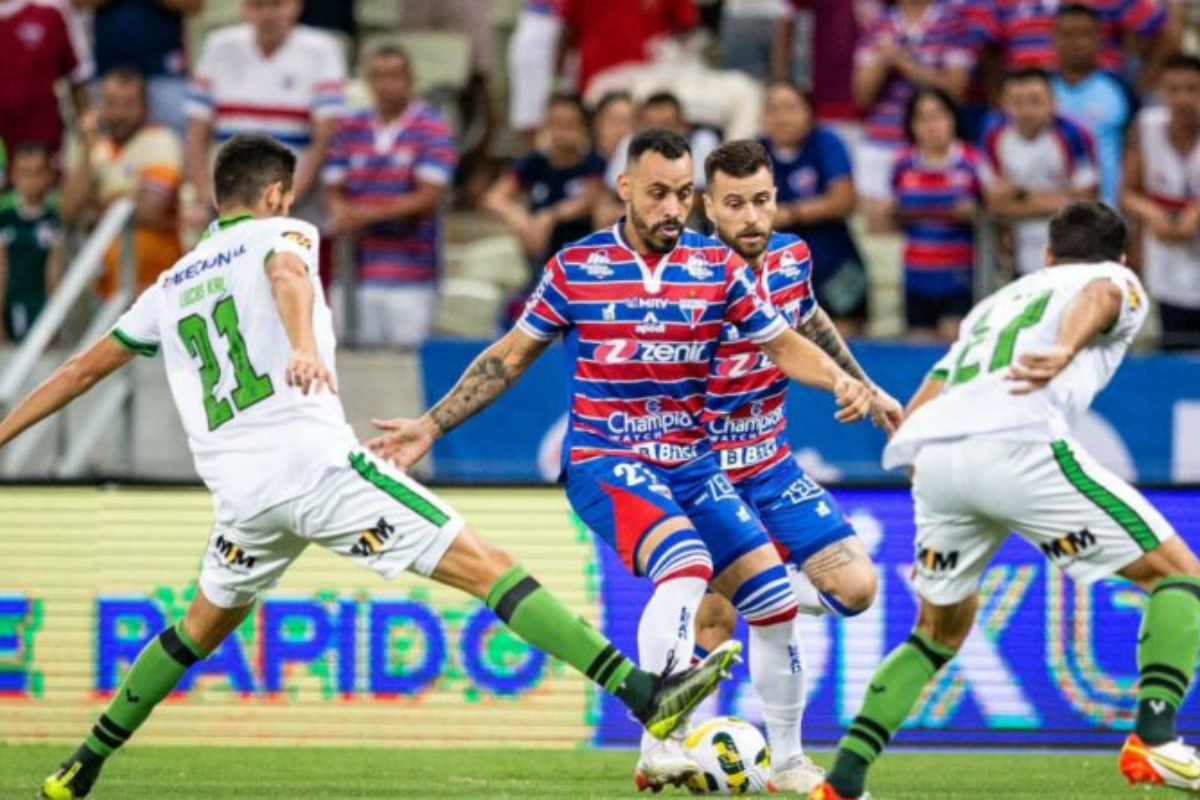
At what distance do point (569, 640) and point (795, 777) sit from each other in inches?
60.8

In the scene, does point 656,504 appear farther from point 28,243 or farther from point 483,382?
point 28,243

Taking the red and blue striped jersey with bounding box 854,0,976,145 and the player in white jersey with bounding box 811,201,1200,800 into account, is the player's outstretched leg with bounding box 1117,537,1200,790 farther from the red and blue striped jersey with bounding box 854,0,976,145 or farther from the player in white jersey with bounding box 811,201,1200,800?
the red and blue striped jersey with bounding box 854,0,976,145

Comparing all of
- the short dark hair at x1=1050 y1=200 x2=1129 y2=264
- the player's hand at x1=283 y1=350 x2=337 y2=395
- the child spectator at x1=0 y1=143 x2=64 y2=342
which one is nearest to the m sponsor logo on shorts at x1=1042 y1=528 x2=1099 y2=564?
the short dark hair at x1=1050 y1=200 x2=1129 y2=264

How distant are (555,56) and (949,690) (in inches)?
262

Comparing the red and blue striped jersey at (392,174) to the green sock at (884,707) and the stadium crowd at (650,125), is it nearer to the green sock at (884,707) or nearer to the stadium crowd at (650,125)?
the stadium crowd at (650,125)

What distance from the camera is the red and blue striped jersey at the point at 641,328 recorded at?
9648 mm

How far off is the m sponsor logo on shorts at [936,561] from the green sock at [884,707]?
23 cm

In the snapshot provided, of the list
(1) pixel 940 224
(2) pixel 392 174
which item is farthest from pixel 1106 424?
(2) pixel 392 174

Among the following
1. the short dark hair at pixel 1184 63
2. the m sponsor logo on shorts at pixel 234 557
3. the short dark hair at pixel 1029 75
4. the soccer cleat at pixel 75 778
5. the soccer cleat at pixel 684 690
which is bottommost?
the soccer cleat at pixel 75 778

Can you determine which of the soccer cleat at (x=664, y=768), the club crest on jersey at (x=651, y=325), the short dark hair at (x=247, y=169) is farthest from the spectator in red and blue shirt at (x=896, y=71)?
the short dark hair at (x=247, y=169)

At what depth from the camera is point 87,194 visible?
51.8 ft

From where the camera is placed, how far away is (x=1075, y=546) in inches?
338

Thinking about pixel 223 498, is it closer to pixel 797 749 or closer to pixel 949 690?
pixel 797 749

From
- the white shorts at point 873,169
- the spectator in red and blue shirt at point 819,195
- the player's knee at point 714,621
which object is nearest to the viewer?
the player's knee at point 714,621
